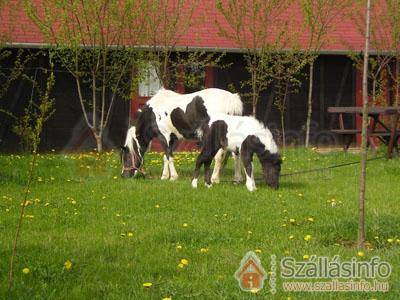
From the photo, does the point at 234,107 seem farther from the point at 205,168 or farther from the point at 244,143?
the point at 205,168

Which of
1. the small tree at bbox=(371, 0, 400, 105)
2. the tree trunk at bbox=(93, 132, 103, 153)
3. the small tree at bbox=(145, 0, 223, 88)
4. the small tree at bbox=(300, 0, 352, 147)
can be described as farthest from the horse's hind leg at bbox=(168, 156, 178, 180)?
the small tree at bbox=(371, 0, 400, 105)

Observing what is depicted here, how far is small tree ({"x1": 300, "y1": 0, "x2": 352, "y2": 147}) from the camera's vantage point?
62.2ft

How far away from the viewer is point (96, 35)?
672 inches

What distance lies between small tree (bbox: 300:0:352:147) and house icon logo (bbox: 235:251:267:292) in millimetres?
13433

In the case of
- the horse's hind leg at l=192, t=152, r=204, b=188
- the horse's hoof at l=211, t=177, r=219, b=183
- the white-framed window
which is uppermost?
the white-framed window

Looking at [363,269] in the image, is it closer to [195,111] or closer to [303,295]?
[303,295]

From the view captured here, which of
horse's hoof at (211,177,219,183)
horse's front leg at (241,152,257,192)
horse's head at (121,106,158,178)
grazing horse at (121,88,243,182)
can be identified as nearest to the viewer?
horse's front leg at (241,152,257,192)

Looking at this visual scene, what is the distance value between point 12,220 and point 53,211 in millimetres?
741

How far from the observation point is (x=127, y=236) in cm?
742

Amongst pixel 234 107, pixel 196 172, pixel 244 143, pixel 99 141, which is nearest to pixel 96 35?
pixel 99 141

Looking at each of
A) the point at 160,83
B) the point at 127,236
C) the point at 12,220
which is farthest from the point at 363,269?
the point at 160,83

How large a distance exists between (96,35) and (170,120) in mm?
5087

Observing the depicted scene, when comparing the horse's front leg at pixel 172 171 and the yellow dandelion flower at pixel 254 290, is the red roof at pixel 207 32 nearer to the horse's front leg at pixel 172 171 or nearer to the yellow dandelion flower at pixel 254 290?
the horse's front leg at pixel 172 171

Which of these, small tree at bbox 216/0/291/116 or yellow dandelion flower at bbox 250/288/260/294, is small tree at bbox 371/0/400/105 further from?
yellow dandelion flower at bbox 250/288/260/294
